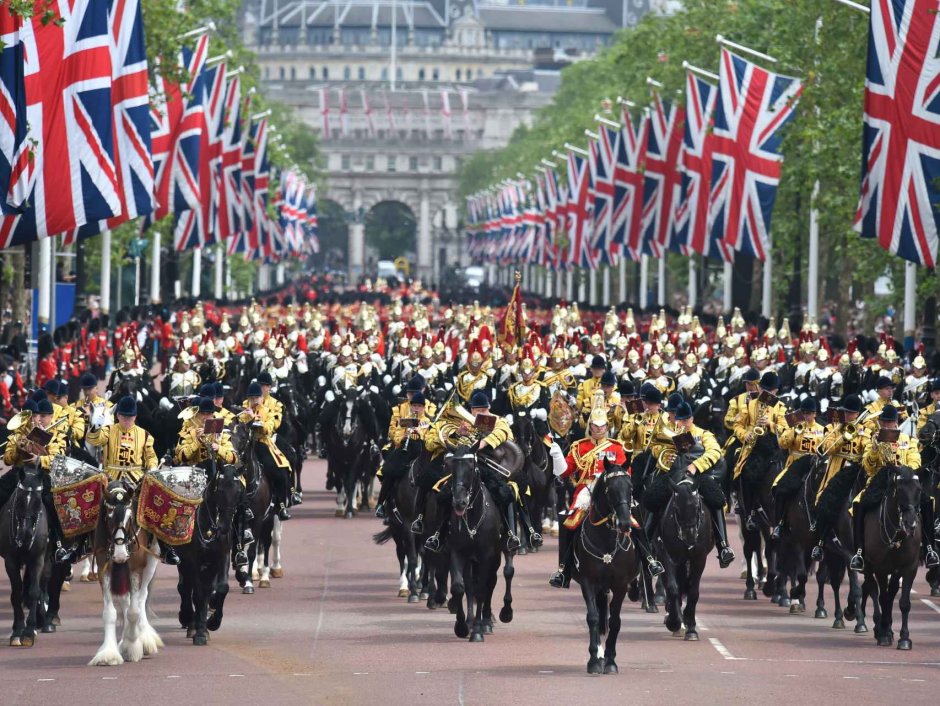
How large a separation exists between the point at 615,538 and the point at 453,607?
7.98ft

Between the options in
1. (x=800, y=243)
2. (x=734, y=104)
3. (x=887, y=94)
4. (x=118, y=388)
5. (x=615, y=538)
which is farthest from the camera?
(x=800, y=243)

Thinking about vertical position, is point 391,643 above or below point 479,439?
below

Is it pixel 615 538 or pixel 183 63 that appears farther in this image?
pixel 183 63

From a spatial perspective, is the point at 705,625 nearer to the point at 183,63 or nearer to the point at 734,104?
the point at 734,104

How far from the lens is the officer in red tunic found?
61.9 ft

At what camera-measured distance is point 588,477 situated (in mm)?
19031

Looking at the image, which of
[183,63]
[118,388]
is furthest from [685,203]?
[118,388]

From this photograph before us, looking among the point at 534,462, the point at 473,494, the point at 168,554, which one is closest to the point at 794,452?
the point at 534,462

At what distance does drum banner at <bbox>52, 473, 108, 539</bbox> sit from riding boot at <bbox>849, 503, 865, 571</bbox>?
655cm

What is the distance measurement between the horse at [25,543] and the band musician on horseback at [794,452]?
7314 mm

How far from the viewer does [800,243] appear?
192ft

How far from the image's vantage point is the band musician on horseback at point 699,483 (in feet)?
68.5

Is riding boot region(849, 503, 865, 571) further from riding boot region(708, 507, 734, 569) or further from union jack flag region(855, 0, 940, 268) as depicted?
union jack flag region(855, 0, 940, 268)

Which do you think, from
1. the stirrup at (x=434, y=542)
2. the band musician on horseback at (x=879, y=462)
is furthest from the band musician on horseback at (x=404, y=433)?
the band musician on horseback at (x=879, y=462)
